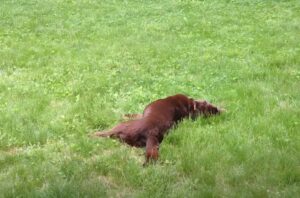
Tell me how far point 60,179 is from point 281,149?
2147 mm

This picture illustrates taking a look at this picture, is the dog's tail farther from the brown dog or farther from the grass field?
the grass field

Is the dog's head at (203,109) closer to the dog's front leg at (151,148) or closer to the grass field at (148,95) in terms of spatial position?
the grass field at (148,95)

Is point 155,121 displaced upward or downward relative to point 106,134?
upward

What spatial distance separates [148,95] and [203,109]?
3.57ft

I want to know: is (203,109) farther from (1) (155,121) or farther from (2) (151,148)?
(2) (151,148)

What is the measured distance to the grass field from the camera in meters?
4.97

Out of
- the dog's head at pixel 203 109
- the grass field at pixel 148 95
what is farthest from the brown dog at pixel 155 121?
the grass field at pixel 148 95

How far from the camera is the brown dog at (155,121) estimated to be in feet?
18.6

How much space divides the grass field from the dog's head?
108 millimetres

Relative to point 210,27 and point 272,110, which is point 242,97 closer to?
point 272,110

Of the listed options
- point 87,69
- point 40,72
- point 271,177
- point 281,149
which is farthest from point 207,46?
point 271,177

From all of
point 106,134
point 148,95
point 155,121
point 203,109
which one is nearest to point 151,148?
point 155,121

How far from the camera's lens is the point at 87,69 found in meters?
8.71

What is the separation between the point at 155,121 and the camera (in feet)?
19.3
